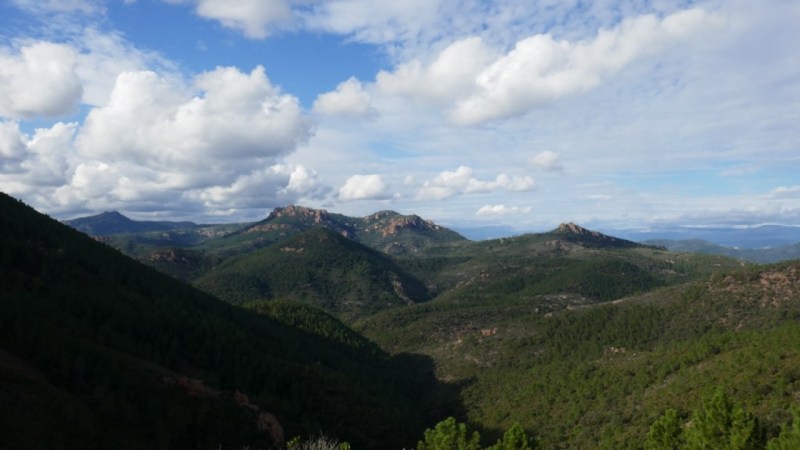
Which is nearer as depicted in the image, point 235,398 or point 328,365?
point 235,398

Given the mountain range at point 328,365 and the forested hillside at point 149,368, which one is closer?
the forested hillside at point 149,368

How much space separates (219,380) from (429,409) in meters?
69.0

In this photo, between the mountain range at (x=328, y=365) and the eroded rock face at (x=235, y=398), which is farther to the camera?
the eroded rock face at (x=235, y=398)

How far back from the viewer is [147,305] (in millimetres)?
108688

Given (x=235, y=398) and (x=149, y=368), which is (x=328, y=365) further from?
(x=149, y=368)

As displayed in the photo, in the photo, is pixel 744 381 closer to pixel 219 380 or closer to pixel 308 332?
pixel 219 380

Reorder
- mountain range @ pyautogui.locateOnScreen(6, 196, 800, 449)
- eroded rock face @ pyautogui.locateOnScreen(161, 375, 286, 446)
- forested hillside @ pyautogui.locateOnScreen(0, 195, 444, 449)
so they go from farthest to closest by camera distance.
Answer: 1. eroded rock face @ pyautogui.locateOnScreen(161, 375, 286, 446)
2. mountain range @ pyautogui.locateOnScreen(6, 196, 800, 449)
3. forested hillside @ pyautogui.locateOnScreen(0, 195, 444, 449)

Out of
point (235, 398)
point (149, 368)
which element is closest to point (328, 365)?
point (235, 398)

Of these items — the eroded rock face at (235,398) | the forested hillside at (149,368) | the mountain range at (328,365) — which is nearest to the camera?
the forested hillside at (149,368)

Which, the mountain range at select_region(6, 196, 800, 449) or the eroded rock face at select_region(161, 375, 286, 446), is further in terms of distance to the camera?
the eroded rock face at select_region(161, 375, 286, 446)

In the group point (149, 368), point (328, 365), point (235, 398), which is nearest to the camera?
point (149, 368)

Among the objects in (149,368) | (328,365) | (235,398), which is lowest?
(328,365)

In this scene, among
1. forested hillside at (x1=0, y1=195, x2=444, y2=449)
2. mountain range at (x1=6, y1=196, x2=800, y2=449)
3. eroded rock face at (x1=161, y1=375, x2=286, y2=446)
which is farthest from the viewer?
eroded rock face at (x1=161, y1=375, x2=286, y2=446)

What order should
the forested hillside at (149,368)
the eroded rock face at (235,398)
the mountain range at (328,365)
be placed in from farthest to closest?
1. the eroded rock face at (235,398)
2. the mountain range at (328,365)
3. the forested hillside at (149,368)
